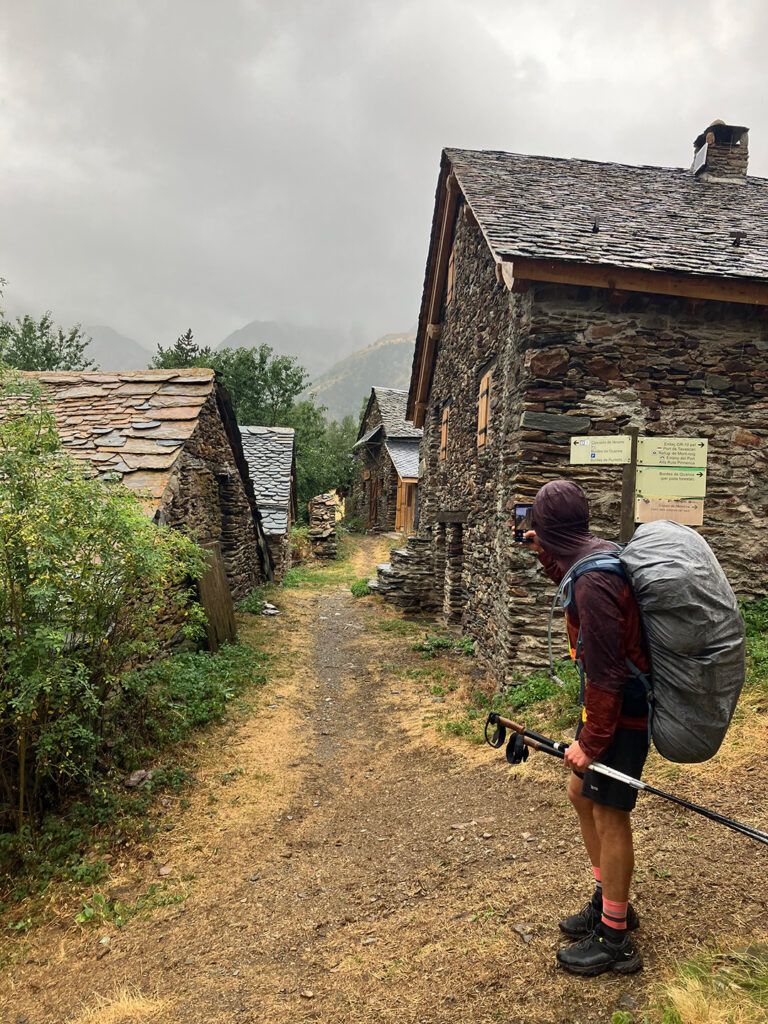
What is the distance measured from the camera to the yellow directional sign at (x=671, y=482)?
6.12 meters

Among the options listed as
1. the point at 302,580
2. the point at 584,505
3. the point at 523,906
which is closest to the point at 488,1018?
the point at 523,906

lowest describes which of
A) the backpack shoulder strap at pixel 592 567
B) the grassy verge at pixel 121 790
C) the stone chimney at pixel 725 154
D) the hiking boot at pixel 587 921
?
the grassy verge at pixel 121 790

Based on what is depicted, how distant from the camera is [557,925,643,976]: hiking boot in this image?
7.74ft

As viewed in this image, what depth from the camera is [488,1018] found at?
91.7 inches

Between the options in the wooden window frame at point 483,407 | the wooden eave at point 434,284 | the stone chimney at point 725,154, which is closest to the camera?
the wooden window frame at point 483,407

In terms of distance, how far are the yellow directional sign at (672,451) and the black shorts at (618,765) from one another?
14.5 ft

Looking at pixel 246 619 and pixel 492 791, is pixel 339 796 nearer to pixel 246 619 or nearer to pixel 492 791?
pixel 492 791

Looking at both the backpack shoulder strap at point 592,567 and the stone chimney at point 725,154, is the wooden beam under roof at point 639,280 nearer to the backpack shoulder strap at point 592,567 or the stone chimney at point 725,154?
the backpack shoulder strap at point 592,567

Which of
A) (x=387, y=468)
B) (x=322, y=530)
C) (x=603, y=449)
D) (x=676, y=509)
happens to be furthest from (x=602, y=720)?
(x=387, y=468)

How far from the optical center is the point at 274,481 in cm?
1730

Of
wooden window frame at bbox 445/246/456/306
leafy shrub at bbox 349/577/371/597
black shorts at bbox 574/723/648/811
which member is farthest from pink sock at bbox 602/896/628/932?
leafy shrub at bbox 349/577/371/597

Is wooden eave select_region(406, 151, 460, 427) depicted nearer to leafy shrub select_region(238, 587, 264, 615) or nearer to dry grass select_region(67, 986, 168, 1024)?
leafy shrub select_region(238, 587, 264, 615)

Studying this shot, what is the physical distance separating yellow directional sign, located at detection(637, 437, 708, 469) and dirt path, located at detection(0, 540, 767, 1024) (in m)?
3.51

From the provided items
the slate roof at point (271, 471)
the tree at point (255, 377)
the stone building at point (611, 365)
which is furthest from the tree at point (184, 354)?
the stone building at point (611, 365)
